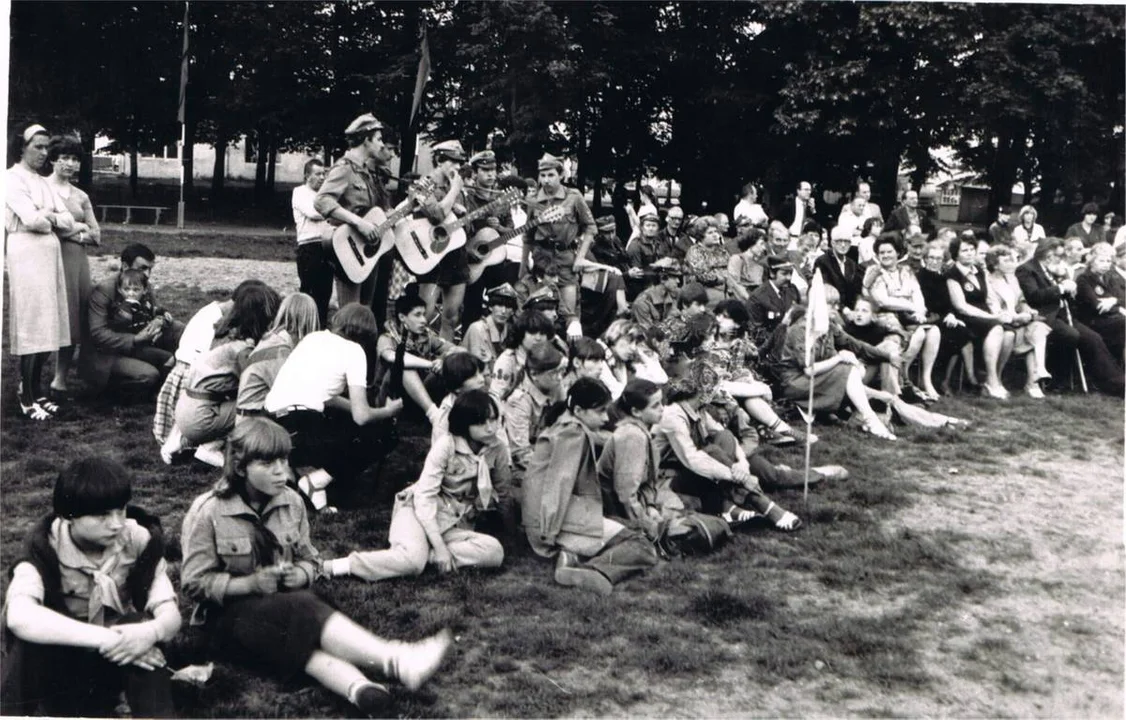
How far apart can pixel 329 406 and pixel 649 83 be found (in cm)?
2097

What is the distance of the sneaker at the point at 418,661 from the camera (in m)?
4.30

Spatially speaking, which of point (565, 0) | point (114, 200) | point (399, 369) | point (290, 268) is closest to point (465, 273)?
point (399, 369)

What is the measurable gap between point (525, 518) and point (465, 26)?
71.0 ft

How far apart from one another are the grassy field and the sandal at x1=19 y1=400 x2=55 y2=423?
0.09m

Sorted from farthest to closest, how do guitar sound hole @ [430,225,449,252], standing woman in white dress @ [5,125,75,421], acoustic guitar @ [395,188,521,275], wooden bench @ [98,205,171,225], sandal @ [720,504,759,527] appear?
wooden bench @ [98,205,171,225] → guitar sound hole @ [430,225,449,252] → acoustic guitar @ [395,188,521,275] → standing woman in white dress @ [5,125,75,421] → sandal @ [720,504,759,527]

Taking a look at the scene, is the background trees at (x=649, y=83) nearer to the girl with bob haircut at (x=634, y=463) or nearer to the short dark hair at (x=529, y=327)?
the short dark hair at (x=529, y=327)

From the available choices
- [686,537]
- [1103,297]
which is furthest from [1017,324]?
[686,537]

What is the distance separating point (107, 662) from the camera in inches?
149

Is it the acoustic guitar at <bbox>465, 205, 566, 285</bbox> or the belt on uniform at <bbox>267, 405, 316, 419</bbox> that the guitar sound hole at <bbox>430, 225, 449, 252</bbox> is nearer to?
the acoustic guitar at <bbox>465, 205, 566, 285</bbox>

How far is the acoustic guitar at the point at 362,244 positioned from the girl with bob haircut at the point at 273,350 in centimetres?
186

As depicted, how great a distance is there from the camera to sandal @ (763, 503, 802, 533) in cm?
655

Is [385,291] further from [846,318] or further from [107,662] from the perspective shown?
[107,662]

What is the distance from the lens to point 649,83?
25828mm

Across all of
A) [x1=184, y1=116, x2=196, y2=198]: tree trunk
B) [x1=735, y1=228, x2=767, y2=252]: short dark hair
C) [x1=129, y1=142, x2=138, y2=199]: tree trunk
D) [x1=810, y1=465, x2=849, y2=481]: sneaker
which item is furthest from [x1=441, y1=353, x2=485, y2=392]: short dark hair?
[x1=129, y1=142, x2=138, y2=199]: tree trunk
